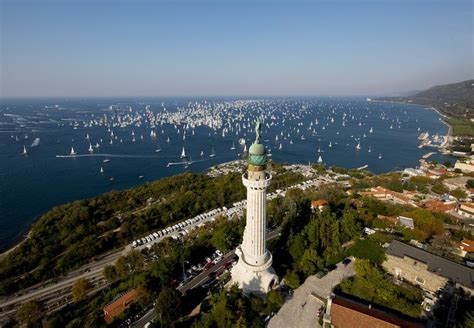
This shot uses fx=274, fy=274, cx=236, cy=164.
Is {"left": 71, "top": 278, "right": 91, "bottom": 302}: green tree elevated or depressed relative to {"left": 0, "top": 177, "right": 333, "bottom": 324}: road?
elevated

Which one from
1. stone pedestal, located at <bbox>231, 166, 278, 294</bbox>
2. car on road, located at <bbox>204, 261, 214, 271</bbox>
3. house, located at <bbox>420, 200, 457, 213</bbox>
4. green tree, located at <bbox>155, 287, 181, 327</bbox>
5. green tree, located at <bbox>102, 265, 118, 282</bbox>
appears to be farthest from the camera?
house, located at <bbox>420, 200, 457, 213</bbox>

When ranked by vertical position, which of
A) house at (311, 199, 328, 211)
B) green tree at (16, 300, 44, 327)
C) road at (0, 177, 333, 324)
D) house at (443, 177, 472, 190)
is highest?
house at (311, 199, 328, 211)

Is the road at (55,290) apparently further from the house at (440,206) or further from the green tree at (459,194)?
the green tree at (459,194)

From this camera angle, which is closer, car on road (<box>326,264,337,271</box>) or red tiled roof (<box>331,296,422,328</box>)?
red tiled roof (<box>331,296,422,328</box>)

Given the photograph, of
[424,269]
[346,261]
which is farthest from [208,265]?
[424,269]

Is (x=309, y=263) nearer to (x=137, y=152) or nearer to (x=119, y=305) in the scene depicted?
(x=119, y=305)

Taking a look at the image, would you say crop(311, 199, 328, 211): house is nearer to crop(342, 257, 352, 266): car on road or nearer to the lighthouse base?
crop(342, 257, 352, 266): car on road

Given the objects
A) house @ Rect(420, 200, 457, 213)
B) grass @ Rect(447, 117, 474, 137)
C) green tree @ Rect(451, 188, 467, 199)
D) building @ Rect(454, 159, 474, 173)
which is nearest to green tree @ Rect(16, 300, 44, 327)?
house @ Rect(420, 200, 457, 213)
